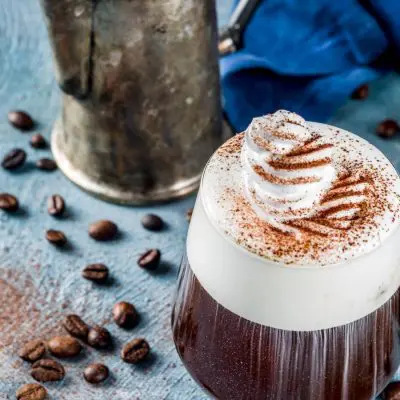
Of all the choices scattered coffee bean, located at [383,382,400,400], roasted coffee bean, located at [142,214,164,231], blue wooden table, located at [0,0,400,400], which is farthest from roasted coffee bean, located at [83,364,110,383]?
scattered coffee bean, located at [383,382,400,400]

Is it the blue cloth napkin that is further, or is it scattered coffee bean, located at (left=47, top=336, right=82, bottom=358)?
the blue cloth napkin

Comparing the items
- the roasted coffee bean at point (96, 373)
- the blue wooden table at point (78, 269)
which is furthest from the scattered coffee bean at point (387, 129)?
the roasted coffee bean at point (96, 373)

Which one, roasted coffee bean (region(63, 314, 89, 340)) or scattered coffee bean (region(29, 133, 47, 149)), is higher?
scattered coffee bean (region(29, 133, 47, 149))

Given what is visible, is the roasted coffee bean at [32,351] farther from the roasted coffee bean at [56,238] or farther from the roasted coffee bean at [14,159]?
the roasted coffee bean at [14,159]

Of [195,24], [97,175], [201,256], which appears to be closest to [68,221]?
[97,175]

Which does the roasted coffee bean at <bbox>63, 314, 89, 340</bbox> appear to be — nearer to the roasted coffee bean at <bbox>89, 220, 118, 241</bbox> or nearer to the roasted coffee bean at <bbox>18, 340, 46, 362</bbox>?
the roasted coffee bean at <bbox>18, 340, 46, 362</bbox>

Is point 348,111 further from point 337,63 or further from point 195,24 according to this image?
point 195,24
